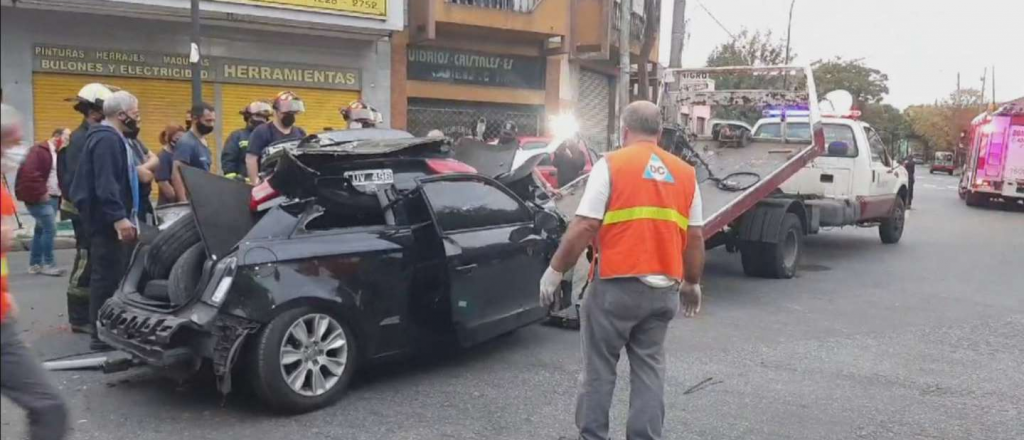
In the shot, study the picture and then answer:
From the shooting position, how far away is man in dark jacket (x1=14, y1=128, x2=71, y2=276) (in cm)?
861

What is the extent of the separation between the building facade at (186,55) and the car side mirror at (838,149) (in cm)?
807

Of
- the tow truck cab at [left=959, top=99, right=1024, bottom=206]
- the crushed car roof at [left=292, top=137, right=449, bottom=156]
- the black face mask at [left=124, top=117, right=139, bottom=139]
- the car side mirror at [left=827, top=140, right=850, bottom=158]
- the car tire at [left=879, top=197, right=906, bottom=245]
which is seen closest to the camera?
the crushed car roof at [left=292, top=137, right=449, bottom=156]

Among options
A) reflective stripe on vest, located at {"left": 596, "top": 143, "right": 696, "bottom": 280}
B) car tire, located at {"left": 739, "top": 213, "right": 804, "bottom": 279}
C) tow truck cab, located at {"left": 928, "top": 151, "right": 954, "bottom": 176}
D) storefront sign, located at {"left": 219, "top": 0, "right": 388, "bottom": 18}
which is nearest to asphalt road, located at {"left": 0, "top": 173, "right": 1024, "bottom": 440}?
car tire, located at {"left": 739, "top": 213, "right": 804, "bottom": 279}

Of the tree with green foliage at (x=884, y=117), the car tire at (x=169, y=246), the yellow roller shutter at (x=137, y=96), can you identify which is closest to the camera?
the car tire at (x=169, y=246)

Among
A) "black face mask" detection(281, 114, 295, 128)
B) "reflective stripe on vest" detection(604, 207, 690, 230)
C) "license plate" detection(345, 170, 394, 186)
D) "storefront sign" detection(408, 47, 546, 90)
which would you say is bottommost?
"reflective stripe on vest" detection(604, 207, 690, 230)

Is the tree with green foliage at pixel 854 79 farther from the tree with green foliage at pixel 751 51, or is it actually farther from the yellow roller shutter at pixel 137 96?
the yellow roller shutter at pixel 137 96

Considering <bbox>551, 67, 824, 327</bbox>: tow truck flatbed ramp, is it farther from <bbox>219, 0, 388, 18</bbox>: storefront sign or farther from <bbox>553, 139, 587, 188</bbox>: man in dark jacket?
<bbox>219, 0, 388, 18</bbox>: storefront sign

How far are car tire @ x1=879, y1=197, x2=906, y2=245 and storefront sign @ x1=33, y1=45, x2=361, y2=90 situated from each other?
965 centimetres

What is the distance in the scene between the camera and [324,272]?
16.2ft

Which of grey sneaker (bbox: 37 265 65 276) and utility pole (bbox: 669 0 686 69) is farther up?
utility pole (bbox: 669 0 686 69)

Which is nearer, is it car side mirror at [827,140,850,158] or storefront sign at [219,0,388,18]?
car side mirror at [827,140,850,158]

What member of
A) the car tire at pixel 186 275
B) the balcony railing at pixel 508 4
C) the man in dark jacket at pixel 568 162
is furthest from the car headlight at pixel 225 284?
the balcony railing at pixel 508 4

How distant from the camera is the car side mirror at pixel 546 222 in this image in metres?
6.36

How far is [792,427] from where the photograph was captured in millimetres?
4812
